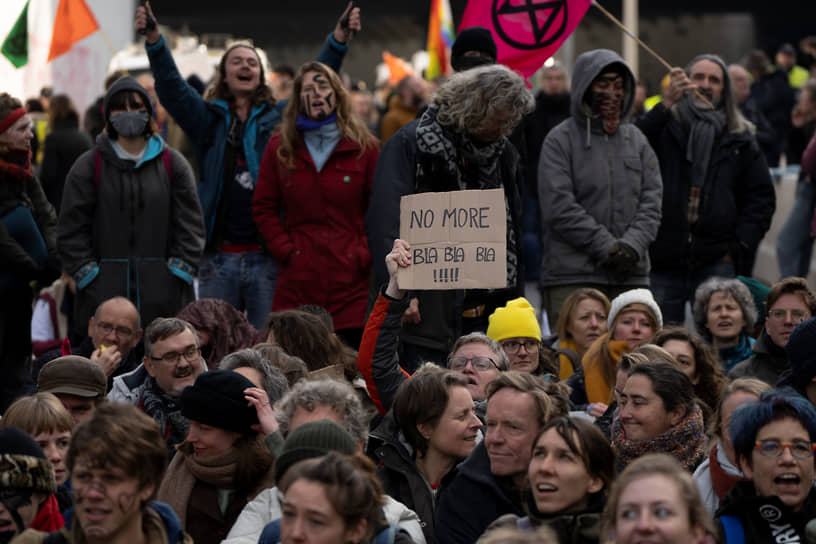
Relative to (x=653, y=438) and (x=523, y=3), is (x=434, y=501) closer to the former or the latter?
(x=653, y=438)

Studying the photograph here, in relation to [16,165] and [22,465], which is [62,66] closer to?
[16,165]

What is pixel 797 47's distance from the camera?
30.1m

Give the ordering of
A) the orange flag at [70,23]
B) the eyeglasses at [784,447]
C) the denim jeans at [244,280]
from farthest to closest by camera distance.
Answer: the orange flag at [70,23]
the denim jeans at [244,280]
the eyeglasses at [784,447]

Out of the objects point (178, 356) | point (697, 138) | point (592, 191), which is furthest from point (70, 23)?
point (178, 356)

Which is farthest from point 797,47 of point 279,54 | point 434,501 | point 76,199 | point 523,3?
point 434,501

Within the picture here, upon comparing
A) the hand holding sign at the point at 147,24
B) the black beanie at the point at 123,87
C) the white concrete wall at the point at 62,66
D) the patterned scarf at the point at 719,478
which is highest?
the white concrete wall at the point at 62,66

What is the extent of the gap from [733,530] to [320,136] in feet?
14.5

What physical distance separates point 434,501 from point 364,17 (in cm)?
2956

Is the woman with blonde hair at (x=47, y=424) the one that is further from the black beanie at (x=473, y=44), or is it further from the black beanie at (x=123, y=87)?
the black beanie at (x=473, y=44)

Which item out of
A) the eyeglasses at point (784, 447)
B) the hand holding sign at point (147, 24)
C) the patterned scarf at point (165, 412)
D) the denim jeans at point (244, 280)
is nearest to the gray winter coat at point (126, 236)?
the denim jeans at point (244, 280)

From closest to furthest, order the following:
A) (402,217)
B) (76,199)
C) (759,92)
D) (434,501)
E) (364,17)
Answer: (434,501) < (402,217) < (76,199) < (759,92) < (364,17)

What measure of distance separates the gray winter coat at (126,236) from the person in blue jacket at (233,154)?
0.50m

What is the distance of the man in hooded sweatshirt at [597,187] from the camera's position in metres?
8.70

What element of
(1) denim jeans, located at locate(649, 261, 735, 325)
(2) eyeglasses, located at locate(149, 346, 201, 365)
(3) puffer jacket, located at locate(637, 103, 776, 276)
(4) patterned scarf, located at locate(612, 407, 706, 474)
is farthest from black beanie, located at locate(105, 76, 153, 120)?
(4) patterned scarf, located at locate(612, 407, 706, 474)
